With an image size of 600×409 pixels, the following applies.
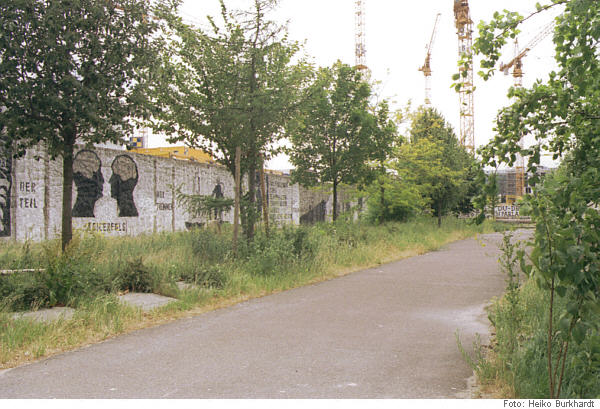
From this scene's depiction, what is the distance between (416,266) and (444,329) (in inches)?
278

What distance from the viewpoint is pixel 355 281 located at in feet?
35.4

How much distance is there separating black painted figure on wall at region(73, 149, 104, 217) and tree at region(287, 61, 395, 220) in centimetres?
595

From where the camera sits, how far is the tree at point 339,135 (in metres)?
16.0

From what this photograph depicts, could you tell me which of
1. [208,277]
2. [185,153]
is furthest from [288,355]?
[185,153]

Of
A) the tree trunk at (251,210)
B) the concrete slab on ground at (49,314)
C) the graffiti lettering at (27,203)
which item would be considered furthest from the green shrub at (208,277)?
the graffiti lettering at (27,203)

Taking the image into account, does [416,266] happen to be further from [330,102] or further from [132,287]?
[132,287]

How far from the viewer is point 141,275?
28.1ft

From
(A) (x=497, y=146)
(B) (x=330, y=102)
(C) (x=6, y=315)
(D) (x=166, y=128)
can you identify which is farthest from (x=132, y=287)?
(B) (x=330, y=102)

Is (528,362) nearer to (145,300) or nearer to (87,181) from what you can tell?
(145,300)

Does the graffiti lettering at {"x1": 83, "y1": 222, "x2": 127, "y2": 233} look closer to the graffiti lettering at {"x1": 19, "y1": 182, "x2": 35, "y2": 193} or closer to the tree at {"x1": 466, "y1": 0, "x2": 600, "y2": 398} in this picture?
the graffiti lettering at {"x1": 19, "y1": 182, "x2": 35, "y2": 193}

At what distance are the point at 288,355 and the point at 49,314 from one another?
3.33 metres

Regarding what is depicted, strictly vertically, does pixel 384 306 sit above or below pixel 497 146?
below

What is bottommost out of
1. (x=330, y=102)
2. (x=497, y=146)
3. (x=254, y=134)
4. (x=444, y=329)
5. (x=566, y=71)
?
(x=444, y=329)

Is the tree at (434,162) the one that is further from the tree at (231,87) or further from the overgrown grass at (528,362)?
the overgrown grass at (528,362)
